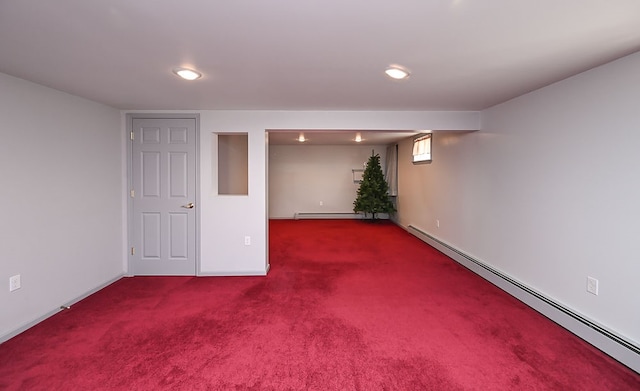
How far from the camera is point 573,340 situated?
95.5 inches

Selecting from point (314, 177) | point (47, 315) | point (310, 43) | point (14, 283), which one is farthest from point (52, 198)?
point (314, 177)

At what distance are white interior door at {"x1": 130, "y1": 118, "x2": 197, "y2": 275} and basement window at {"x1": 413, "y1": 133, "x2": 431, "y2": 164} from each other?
→ 13.9ft

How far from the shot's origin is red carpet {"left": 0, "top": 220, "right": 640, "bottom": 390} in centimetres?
195

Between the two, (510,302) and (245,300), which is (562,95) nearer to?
(510,302)

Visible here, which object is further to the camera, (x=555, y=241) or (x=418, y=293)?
(x=418, y=293)

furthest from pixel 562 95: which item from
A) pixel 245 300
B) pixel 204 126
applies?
pixel 204 126

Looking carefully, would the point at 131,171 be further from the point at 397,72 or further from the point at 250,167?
the point at 397,72

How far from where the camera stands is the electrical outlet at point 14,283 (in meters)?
2.50

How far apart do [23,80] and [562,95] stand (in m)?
4.72

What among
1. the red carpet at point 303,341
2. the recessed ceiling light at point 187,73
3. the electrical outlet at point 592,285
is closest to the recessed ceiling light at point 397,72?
the recessed ceiling light at point 187,73

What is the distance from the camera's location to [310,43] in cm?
191

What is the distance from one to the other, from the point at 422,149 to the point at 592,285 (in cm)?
410

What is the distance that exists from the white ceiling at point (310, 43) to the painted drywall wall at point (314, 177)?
5729mm

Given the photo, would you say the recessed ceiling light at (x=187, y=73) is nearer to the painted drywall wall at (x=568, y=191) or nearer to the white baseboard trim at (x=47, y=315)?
the white baseboard trim at (x=47, y=315)
